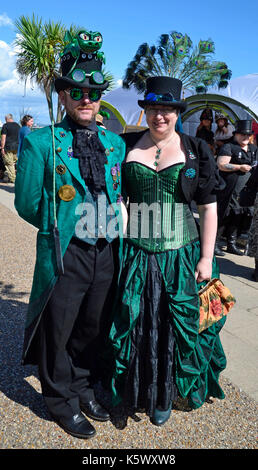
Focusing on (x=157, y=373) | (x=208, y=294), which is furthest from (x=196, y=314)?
(x=157, y=373)

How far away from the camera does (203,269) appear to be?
7.13 ft

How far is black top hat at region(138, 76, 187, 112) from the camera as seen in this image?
195cm

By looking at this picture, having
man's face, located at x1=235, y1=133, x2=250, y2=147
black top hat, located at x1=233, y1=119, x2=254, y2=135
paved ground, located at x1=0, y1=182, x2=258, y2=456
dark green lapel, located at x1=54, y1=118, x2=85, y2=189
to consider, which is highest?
black top hat, located at x1=233, y1=119, x2=254, y2=135

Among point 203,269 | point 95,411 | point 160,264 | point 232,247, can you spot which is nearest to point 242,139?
point 232,247

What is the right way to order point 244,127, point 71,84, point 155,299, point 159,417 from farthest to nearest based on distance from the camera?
point 244,127 < point 159,417 < point 155,299 < point 71,84

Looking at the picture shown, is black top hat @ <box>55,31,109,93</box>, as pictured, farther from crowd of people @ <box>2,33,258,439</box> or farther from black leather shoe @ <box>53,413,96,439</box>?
black leather shoe @ <box>53,413,96,439</box>

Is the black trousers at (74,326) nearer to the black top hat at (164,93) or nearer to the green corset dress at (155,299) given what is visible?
the green corset dress at (155,299)

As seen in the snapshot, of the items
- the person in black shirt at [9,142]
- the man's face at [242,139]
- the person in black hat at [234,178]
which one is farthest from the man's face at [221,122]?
the person in black shirt at [9,142]

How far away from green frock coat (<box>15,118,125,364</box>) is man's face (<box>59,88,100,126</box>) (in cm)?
7

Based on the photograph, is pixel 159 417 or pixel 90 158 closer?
pixel 90 158

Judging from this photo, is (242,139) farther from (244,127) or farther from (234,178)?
(234,178)

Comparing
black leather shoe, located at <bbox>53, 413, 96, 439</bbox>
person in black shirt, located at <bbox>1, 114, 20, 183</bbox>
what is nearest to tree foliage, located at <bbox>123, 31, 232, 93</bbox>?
person in black shirt, located at <bbox>1, 114, 20, 183</bbox>

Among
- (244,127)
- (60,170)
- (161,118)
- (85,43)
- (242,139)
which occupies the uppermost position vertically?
(244,127)

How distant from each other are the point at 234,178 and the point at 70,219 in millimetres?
4104
